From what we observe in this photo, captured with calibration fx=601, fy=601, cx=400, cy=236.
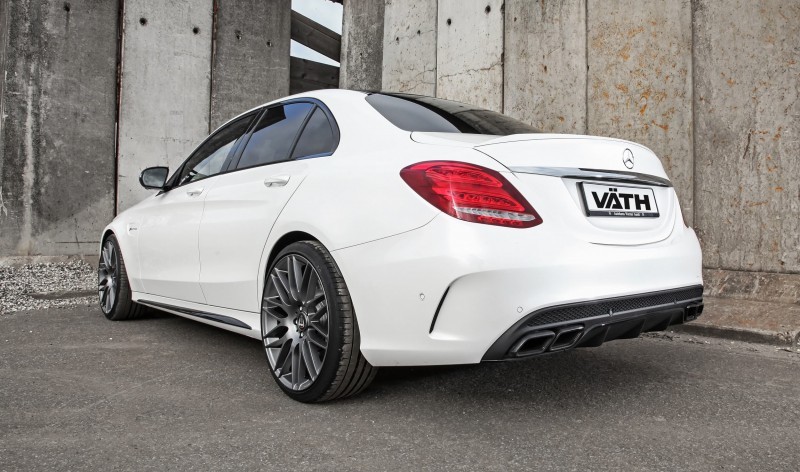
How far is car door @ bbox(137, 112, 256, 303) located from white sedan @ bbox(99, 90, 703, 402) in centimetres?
47

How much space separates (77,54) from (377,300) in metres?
6.92

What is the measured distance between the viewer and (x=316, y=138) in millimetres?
2936

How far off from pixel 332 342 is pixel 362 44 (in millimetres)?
6804

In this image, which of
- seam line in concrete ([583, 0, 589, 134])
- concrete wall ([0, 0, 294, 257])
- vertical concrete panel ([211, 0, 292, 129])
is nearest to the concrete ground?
seam line in concrete ([583, 0, 589, 134])

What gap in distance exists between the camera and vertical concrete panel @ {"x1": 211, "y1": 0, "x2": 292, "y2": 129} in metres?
8.22

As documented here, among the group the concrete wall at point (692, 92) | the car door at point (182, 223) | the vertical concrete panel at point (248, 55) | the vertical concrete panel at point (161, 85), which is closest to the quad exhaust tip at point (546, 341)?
the car door at point (182, 223)

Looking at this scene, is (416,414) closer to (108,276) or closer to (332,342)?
(332,342)

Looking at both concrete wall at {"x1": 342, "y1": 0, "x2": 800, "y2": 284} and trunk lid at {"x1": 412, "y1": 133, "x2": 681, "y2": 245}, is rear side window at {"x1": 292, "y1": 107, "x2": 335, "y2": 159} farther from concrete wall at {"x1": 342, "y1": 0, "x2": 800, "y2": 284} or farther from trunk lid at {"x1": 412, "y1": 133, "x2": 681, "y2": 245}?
concrete wall at {"x1": 342, "y1": 0, "x2": 800, "y2": 284}

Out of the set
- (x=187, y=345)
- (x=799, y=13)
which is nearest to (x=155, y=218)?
(x=187, y=345)

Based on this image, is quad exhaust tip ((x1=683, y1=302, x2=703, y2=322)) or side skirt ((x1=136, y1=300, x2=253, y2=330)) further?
side skirt ((x1=136, y1=300, x2=253, y2=330))

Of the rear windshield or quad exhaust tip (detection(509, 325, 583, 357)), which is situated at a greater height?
the rear windshield

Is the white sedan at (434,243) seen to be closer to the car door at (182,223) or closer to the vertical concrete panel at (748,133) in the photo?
the car door at (182,223)

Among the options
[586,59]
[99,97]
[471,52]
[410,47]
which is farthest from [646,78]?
[99,97]

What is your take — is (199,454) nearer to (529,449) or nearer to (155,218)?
(529,449)
